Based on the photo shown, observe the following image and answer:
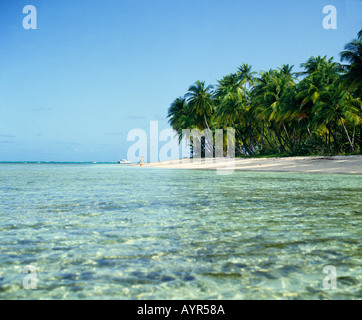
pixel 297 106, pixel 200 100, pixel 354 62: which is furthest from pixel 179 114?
pixel 354 62

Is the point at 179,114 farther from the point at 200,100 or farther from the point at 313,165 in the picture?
the point at 313,165

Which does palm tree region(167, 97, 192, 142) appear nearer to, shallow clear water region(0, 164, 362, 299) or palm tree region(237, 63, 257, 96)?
palm tree region(237, 63, 257, 96)

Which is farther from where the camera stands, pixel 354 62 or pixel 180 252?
pixel 354 62

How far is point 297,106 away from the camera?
34000 millimetres

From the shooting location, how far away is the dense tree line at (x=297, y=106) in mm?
29078

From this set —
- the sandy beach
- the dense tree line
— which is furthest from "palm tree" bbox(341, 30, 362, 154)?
the sandy beach

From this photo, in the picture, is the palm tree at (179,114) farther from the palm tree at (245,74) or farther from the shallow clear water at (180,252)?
the shallow clear water at (180,252)

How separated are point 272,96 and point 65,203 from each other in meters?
34.3

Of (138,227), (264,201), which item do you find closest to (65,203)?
(138,227)

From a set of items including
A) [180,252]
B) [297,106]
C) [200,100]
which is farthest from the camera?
[200,100]

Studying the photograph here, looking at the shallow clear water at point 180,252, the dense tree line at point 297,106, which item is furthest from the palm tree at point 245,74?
the shallow clear water at point 180,252

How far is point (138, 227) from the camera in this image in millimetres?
5348

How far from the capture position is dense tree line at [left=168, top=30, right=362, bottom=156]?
29078mm
